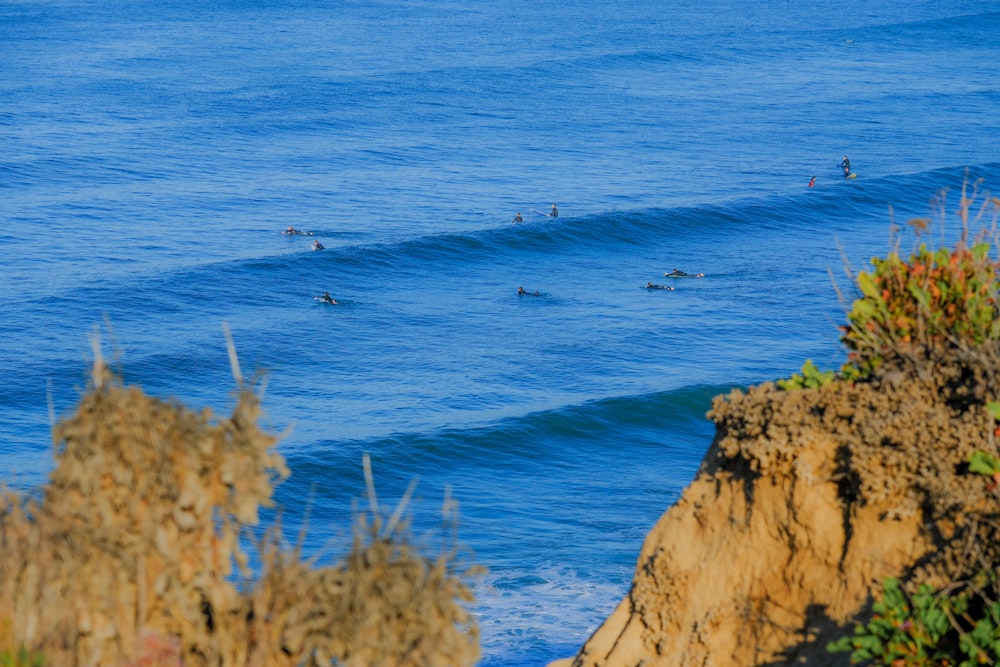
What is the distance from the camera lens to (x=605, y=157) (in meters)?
77.8

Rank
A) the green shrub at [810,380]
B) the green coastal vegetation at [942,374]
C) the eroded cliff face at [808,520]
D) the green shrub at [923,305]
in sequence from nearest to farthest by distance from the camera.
Answer: the green coastal vegetation at [942,374] → the eroded cliff face at [808,520] → the green shrub at [923,305] → the green shrub at [810,380]

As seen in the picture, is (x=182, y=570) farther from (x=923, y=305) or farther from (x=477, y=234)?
(x=477, y=234)

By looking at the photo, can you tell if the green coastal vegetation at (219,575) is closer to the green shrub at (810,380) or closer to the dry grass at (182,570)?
the dry grass at (182,570)

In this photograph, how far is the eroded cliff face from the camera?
30.9 ft

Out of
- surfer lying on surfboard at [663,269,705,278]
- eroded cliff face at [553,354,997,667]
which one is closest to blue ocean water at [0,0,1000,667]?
surfer lying on surfboard at [663,269,705,278]

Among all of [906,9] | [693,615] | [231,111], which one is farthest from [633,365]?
[906,9]

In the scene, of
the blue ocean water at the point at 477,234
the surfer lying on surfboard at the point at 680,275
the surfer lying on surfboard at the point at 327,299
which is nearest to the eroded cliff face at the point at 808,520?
the blue ocean water at the point at 477,234

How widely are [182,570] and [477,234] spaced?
51550mm

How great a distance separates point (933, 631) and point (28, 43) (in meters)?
114

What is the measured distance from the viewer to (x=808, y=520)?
10.3 m

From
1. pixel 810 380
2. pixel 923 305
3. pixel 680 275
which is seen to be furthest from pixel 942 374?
pixel 680 275

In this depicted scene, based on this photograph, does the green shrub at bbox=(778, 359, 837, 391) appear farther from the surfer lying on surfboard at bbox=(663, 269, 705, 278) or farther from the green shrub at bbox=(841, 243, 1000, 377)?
the surfer lying on surfboard at bbox=(663, 269, 705, 278)

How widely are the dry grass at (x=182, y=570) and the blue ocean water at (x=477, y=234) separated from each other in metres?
1.64

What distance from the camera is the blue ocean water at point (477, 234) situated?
111 ft
